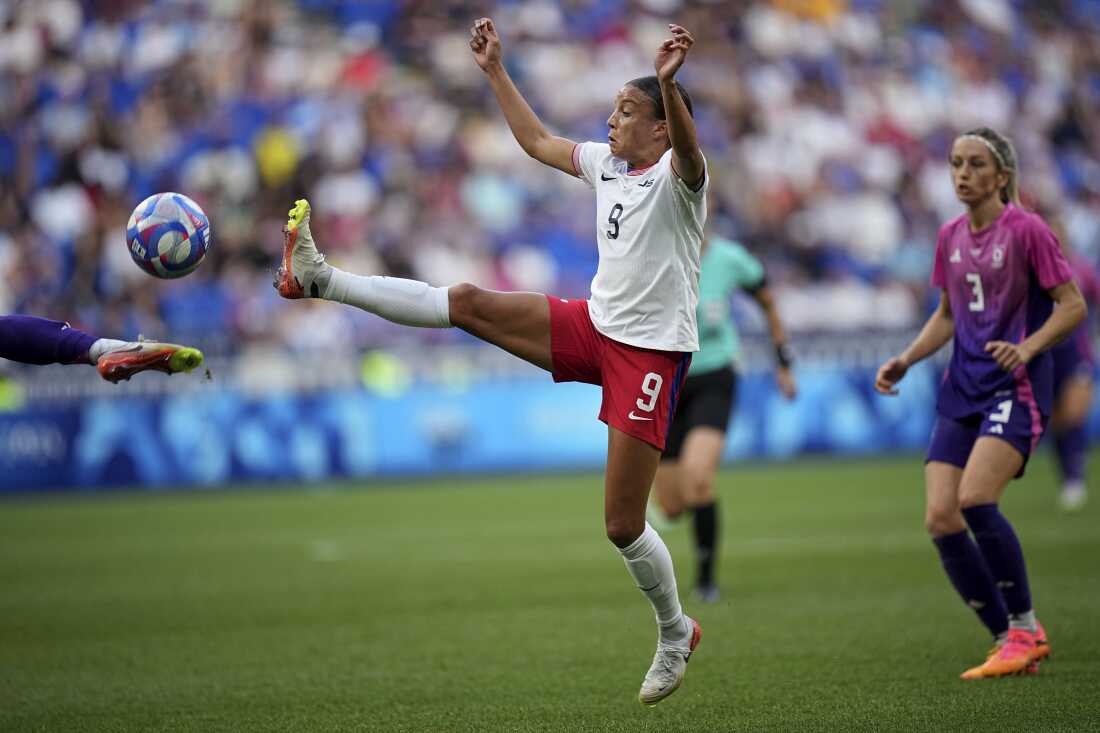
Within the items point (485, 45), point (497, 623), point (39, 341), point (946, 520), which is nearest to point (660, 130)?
point (485, 45)

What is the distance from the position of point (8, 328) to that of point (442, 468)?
41.7 ft

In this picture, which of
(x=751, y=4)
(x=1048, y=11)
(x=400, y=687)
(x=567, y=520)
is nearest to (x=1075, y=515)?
(x=567, y=520)

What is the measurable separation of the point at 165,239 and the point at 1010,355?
379 cm

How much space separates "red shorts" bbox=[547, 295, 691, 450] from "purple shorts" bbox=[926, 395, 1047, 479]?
1622 mm

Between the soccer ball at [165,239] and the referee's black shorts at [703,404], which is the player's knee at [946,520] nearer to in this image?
the referee's black shorts at [703,404]

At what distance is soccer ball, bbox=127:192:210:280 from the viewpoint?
6301 millimetres

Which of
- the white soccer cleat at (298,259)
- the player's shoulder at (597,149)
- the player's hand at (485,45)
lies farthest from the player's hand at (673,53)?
the white soccer cleat at (298,259)

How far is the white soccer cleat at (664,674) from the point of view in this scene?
19.6ft

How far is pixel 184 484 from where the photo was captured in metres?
18.2

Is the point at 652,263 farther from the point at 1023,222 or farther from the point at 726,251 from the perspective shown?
the point at 726,251

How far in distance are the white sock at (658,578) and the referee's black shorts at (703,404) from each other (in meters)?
3.98

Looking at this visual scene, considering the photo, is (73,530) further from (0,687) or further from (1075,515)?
(1075,515)

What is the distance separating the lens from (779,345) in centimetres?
1023

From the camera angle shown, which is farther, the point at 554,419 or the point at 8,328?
the point at 554,419
